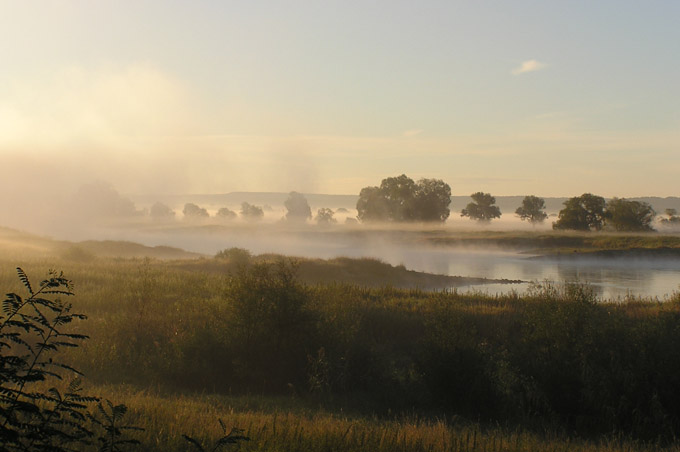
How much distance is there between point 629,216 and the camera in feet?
301

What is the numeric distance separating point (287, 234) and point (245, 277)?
10081cm

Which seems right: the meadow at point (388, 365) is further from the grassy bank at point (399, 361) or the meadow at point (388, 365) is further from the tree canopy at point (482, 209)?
the tree canopy at point (482, 209)

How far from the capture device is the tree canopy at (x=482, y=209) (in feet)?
381

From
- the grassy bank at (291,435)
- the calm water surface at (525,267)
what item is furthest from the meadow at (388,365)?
the calm water surface at (525,267)

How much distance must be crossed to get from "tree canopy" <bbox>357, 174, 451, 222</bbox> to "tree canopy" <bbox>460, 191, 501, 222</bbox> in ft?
26.4

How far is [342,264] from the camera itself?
48.6 m

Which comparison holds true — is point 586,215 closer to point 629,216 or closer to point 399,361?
point 629,216

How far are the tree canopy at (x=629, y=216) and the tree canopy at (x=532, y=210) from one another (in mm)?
17376

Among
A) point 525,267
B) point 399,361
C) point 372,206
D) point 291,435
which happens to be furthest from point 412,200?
point 291,435

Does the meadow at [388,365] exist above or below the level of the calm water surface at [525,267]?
above

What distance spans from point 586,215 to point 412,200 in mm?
30886

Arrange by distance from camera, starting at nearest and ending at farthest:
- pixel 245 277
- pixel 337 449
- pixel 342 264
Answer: pixel 337 449, pixel 245 277, pixel 342 264

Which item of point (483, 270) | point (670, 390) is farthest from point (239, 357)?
point (483, 270)

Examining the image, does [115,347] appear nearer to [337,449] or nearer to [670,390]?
[337,449]
